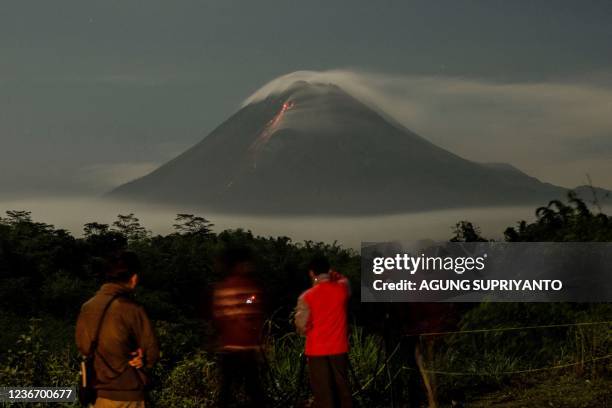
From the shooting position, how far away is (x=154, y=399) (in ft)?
36.9

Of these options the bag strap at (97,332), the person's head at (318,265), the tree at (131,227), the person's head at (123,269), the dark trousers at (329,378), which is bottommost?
the dark trousers at (329,378)

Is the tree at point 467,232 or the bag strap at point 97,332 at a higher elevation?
the tree at point 467,232

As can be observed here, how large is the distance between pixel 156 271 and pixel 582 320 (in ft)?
108

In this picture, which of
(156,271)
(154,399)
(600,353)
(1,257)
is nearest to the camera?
(154,399)

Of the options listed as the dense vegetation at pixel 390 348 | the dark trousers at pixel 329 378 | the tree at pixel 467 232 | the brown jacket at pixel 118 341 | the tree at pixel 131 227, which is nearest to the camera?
the brown jacket at pixel 118 341

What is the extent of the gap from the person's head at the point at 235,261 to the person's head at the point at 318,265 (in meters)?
0.49

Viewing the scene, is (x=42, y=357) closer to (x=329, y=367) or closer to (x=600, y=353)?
(x=329, y=367)

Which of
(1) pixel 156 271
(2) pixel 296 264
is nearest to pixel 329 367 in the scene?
(1) pixel 156 271

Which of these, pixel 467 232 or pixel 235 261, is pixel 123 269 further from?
pixel 467 232

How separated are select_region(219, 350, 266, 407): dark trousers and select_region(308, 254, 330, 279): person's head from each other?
807 millimetres

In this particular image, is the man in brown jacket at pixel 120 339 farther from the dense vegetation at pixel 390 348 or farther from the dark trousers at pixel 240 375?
the dark trousers at pixel 240 375

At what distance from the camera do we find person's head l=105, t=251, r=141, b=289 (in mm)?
6258

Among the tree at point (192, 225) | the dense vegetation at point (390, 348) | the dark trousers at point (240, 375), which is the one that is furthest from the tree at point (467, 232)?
the tree at point (192, 225)

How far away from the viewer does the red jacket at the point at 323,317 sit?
28.5 ft
